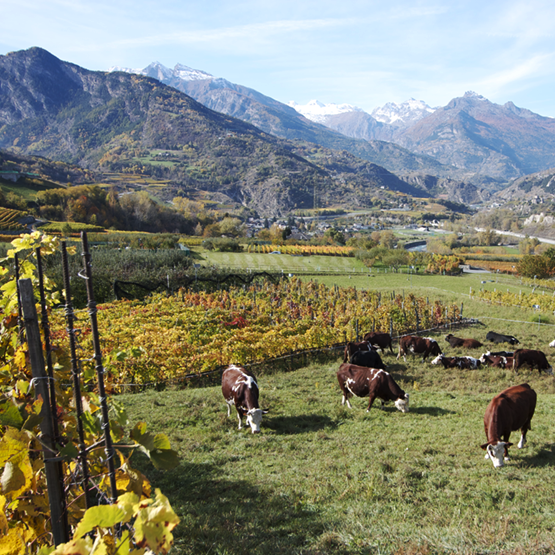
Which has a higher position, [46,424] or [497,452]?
[46,424]

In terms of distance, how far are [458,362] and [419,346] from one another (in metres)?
1.52

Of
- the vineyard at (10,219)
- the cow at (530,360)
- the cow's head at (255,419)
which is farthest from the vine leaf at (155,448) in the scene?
the vineyard at (10,219)

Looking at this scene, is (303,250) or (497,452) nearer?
(497,452)

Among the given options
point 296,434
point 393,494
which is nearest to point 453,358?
point 296,434

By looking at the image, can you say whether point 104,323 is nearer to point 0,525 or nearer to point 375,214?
→ point 0,525

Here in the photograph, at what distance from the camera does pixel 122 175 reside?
6796 inches

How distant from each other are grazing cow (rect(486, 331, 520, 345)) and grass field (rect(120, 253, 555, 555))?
21.1 ft

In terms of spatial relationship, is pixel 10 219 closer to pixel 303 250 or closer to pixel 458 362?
pixel 303 250

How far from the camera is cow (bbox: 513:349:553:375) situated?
41.4 ft

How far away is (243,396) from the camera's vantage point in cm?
826

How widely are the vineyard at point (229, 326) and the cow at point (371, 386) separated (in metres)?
3.76

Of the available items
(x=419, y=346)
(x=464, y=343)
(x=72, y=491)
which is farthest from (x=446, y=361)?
(x=72, y=491)

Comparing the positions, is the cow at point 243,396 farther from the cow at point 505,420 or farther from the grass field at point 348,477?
the cow at point 505,420

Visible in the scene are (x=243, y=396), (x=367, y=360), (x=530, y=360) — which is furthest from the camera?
(x=530, y=360)
